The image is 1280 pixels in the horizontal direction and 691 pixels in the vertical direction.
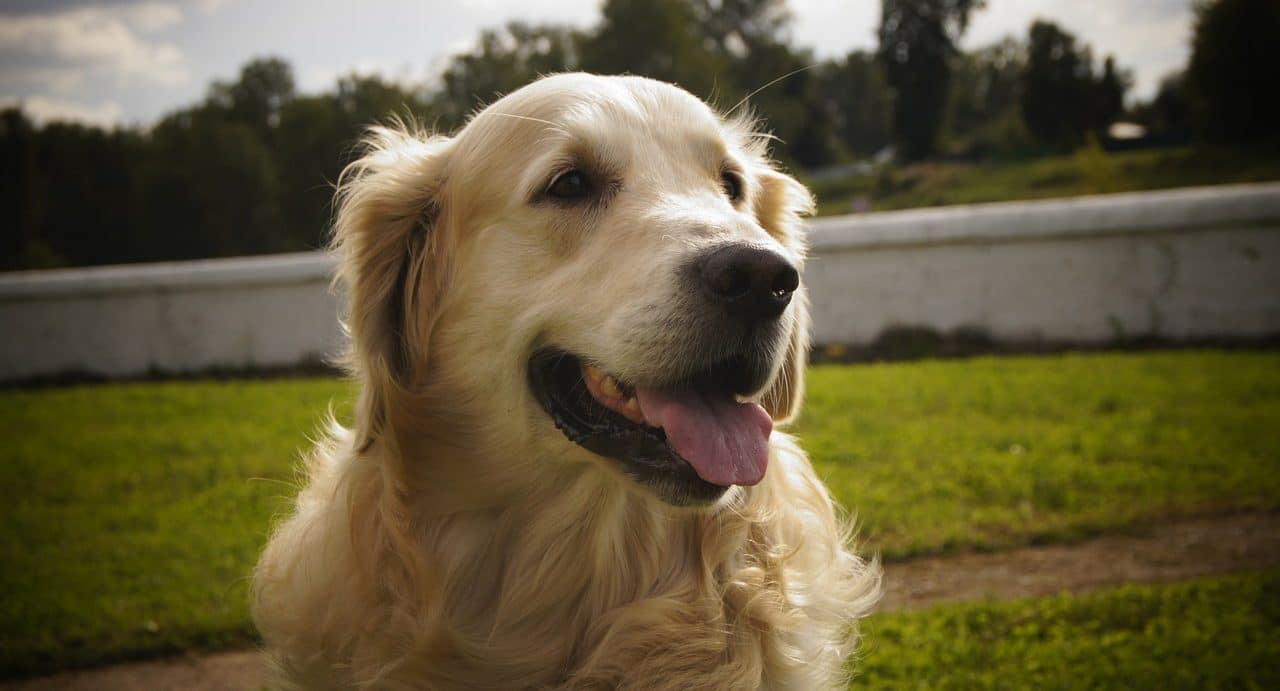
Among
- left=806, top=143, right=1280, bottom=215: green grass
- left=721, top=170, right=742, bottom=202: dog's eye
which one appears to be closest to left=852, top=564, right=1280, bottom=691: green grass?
left=721, top=170, right=742, bottom=202: dog's eye

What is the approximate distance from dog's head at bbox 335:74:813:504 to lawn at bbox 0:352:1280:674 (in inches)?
29.6

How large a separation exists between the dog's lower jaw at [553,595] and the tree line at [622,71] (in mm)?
11668

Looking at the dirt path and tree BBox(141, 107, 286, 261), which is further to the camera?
tree BBox(141, 107, 286, 261)

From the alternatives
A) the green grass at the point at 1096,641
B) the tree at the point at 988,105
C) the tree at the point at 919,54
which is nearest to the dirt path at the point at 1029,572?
the green grass at the point at 1096,641

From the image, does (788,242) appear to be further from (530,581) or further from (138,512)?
(138,512)

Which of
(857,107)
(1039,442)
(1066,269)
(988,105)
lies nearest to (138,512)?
(1039,442)

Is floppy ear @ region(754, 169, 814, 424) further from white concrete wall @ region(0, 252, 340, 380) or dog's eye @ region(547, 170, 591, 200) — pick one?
white concrete wall @ region(0, 252, 340, 380)

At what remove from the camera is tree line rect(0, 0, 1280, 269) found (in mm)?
20734

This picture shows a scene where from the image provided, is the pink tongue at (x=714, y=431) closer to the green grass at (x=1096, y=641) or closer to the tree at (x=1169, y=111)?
the green grass at (x=1096, y=641)

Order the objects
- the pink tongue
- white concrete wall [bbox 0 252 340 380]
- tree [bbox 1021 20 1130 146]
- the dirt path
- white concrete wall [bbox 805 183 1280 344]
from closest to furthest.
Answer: the pink tongue
the dirt path
white concrete wall [bbox 805 183 1280 344]
white concrete wall [bbox 0 252 340 380]
tree [bbox 1021 20 1130 146]

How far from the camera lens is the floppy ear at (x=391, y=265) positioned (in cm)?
274

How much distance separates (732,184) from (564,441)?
3.47 feet

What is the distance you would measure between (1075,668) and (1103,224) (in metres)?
7.65

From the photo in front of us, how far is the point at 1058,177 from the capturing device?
22.9 m
